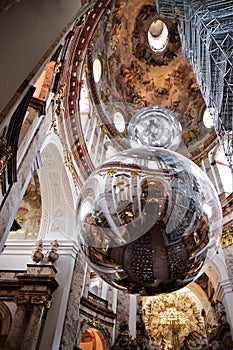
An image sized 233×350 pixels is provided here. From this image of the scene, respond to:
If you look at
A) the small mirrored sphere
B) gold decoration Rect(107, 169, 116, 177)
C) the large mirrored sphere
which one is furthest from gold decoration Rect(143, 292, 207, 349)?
gold decoration Rect(107, 169, 116, 177)

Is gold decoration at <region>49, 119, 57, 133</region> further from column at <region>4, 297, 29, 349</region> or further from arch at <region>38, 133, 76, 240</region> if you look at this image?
column at <region>4, 297, 29, 349</region>

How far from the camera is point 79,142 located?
33.0ft

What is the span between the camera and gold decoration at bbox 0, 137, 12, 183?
4359 mm

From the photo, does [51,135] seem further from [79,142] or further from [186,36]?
[186,36]

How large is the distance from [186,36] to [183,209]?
10.2 meters

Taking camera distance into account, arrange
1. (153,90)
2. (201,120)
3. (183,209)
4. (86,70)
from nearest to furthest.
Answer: (183,209)
(86,70)
(201,120)
(153,90)

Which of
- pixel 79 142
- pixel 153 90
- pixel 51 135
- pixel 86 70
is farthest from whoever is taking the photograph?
pixel 153 90

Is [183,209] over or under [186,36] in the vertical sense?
under

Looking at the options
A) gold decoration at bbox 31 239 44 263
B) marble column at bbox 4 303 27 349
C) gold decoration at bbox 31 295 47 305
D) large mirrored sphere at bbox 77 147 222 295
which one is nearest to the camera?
large mirrored sphere at bbox 77 147 222 295

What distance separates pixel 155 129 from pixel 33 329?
6409 mm

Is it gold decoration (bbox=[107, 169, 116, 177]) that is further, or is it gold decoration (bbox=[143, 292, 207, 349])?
gold decoration (bbox=[143, 292, 207, 349])

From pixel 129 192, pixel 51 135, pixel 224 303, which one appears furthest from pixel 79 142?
pixel 129 192

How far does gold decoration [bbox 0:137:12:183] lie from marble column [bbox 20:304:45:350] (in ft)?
14.3

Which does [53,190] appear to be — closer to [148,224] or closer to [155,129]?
[155,129]
